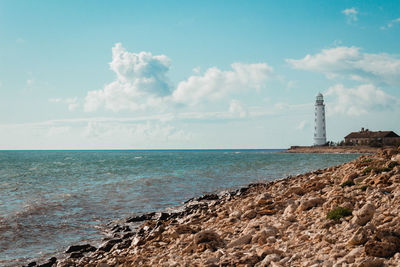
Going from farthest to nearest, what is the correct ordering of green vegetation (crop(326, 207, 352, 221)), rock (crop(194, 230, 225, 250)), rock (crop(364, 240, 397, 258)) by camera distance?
rock (crop(194, 230, 225, 250)), green vegetation (crop(326, 207, 352, 221)), rock (crop(364, 240, 397, 258))

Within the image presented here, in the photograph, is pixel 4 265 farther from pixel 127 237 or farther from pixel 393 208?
pixel 393 208

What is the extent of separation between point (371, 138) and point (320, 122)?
17322mm

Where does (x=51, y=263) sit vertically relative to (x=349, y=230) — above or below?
below

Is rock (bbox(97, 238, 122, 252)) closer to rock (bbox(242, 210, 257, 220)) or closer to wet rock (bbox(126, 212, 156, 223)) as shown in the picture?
wet rock (bbox(126, 212, 156, 223))

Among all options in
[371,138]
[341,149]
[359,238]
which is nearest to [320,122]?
[341,149]

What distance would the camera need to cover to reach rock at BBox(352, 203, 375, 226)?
762cm

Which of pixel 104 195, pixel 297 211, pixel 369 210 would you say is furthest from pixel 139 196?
pixel 369 210

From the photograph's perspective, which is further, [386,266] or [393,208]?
[393,208]

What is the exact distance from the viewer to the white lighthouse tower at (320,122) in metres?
112

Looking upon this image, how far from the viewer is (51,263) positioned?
10.1 metres

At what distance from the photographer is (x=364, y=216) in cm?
768

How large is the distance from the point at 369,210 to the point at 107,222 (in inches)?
460

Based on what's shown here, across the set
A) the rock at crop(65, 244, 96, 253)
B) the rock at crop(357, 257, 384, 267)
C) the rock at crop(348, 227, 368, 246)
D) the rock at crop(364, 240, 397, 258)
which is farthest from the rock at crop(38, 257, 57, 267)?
the rock at crop(364, 240, 397, 258)

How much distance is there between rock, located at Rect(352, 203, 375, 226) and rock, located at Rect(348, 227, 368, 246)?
1.05m
